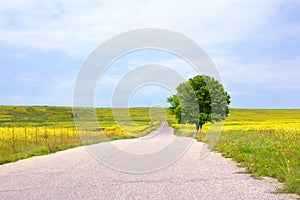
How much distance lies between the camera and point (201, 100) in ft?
170

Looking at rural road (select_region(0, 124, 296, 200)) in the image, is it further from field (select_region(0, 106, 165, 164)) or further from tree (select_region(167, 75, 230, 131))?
tree (select_region(167, 75, 230, 131))

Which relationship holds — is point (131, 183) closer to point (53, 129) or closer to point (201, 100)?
point (53, 129)

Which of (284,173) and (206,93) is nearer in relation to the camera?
(284,173)

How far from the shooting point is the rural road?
787 cm

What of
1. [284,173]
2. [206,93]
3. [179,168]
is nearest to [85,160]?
[179,168]

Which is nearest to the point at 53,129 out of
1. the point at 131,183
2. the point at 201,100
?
the point at 201,100

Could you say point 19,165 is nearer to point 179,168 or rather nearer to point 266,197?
point 179,168

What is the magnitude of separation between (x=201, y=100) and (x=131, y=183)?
141ft

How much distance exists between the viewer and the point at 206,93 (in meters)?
52.2

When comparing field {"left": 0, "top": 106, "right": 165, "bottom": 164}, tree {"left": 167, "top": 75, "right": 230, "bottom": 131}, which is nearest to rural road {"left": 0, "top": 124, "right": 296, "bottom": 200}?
field {"left": 0, "top": 106, "right": 165, "bottom": 164}

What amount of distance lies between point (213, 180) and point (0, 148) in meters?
13.0

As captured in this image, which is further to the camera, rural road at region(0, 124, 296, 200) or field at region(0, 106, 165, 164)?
field at region(0, 106, 165, 164)

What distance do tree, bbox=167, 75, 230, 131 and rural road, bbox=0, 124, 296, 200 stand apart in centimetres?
3839

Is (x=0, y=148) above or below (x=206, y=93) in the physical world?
below
